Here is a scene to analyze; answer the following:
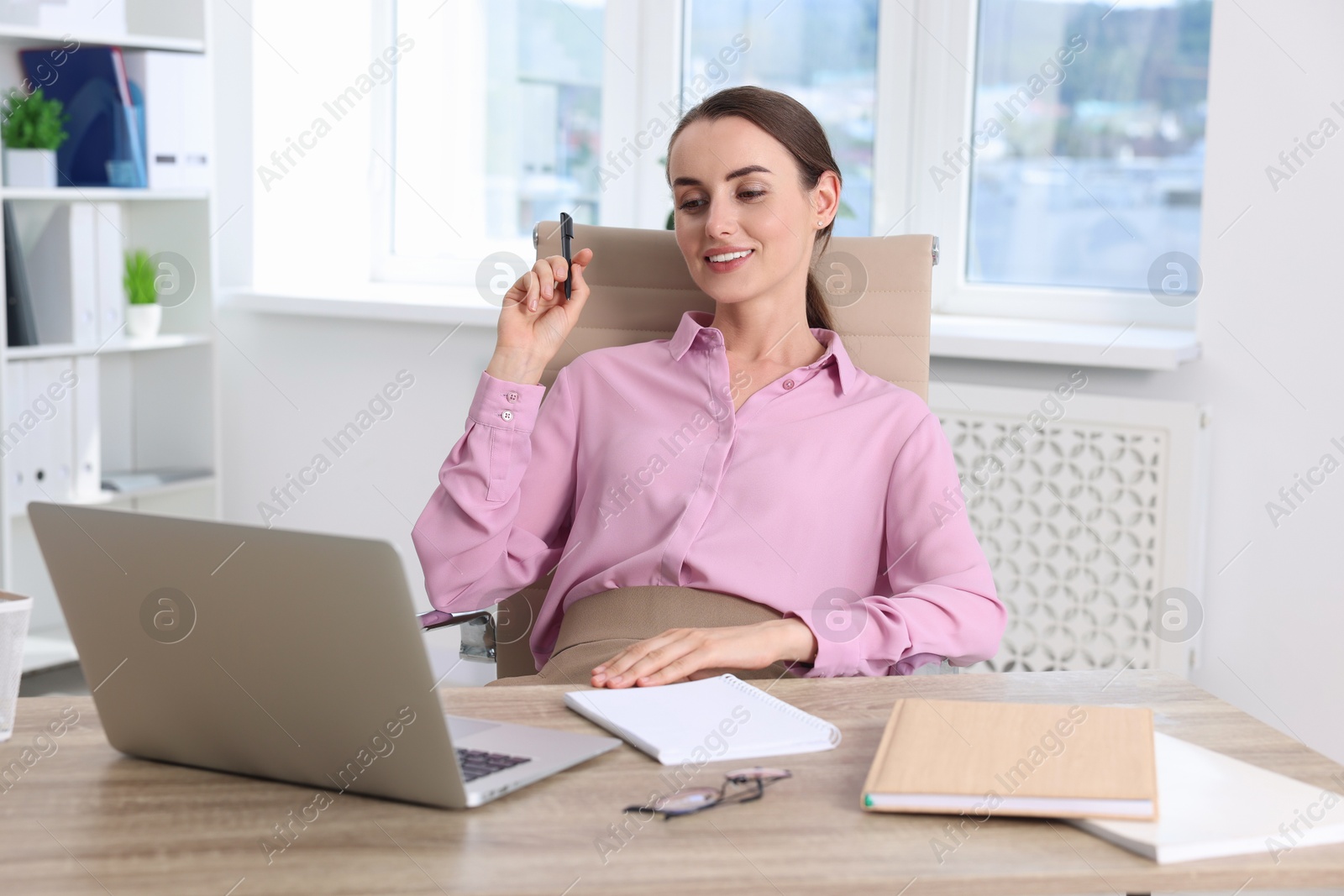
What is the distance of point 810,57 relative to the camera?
296 cm

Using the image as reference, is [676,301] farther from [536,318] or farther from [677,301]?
[536,318]

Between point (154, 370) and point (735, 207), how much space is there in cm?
224

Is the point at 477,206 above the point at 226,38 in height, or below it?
below

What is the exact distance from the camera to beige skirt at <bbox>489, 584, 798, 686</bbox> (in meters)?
1.50

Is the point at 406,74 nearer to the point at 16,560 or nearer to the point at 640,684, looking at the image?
the point at 16,560

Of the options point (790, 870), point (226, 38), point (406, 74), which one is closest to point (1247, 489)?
point (790, 870)

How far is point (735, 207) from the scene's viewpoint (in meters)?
1.67

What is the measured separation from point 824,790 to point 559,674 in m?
0.60

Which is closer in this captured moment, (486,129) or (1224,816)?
(1224,816)

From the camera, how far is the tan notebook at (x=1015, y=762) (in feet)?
2.84

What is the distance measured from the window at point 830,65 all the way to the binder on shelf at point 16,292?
159cm

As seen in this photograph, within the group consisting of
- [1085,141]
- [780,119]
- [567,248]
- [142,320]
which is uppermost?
[1085,141]

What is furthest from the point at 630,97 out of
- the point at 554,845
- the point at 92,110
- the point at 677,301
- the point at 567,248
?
the point at 554,845

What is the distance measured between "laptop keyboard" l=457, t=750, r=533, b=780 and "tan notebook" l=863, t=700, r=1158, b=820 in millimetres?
243
